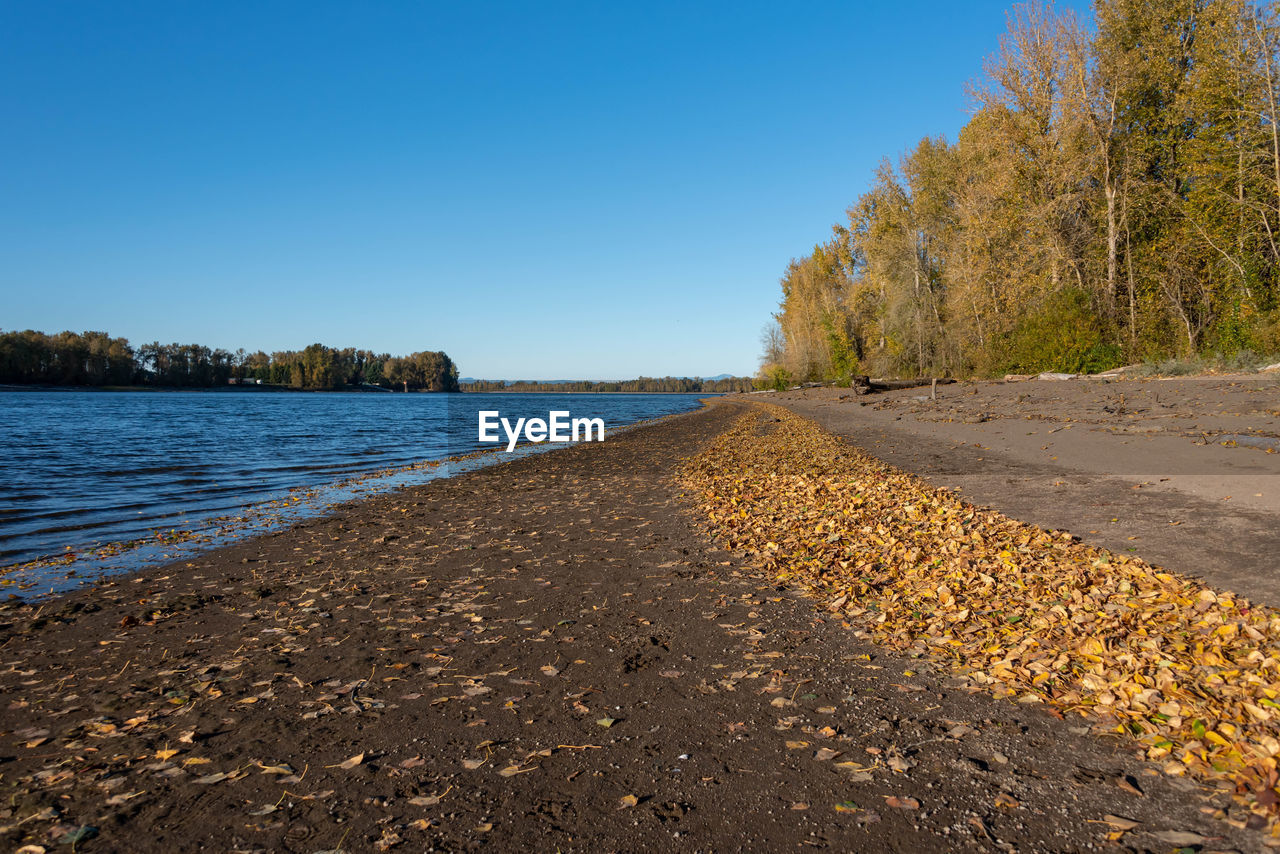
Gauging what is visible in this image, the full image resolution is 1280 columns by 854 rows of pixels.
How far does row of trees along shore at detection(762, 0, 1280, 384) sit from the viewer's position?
2673 cm

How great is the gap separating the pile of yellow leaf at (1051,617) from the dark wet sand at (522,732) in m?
0.45

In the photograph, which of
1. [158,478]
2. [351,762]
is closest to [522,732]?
[351,762]

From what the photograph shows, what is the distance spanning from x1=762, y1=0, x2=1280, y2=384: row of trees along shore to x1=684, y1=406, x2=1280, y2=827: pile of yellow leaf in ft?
84.3

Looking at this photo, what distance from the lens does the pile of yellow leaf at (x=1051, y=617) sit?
15.0ft

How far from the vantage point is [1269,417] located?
16.5 m

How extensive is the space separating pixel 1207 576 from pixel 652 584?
21.3 ft

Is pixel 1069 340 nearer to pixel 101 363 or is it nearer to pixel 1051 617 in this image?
pixel 1051 617

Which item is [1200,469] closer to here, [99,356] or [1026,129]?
[1026,129]

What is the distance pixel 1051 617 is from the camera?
21.6 feet

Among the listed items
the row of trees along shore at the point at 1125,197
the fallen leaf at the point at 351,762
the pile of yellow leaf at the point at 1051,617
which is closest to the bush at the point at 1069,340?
the row of trees along shore at the point at 1125,197

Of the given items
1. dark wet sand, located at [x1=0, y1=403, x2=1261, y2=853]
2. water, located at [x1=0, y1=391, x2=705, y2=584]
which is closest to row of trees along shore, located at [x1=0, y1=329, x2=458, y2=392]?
water, located at [x1=0, y1=391, x2=705, y2=584]

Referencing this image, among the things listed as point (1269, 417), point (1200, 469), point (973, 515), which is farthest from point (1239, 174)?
point (973, 515)

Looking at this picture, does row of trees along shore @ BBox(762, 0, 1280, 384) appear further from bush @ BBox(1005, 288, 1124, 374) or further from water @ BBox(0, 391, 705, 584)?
water @ BBox(0, 391, 705, 584)

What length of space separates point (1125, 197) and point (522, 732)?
130 ft
